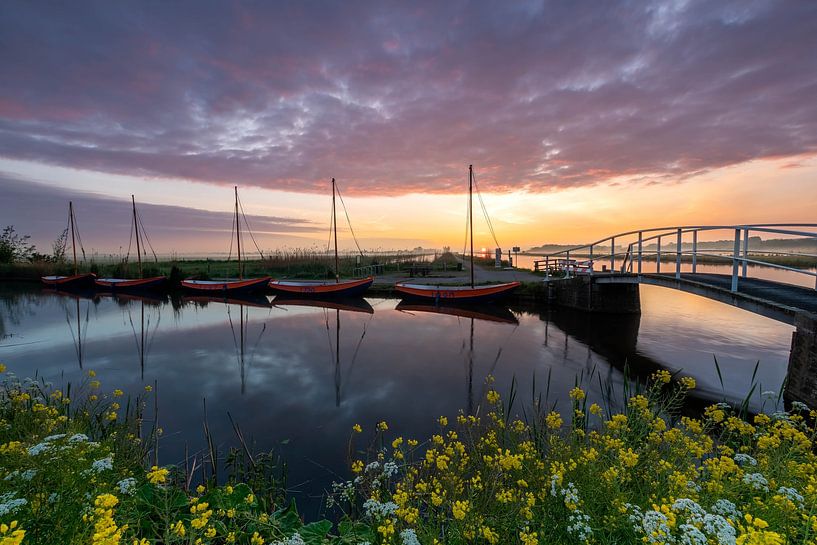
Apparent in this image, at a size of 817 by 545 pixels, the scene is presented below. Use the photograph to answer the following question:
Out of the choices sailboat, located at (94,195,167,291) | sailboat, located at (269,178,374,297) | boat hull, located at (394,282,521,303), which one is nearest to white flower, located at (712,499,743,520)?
boat hull, located at (394,282,521,303)

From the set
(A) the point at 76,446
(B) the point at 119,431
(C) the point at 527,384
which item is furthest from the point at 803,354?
(B) the point at 119,431

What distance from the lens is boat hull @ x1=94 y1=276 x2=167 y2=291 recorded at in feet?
108

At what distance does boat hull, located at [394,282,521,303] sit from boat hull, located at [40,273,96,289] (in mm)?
34526

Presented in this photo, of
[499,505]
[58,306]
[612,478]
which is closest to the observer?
[612,478]

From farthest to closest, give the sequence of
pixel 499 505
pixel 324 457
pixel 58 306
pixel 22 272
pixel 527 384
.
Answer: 1. pixel 22 272
2. pixel 58 306
3. pixel 527 384
4. pixel 324 457
5. pixel 499 505

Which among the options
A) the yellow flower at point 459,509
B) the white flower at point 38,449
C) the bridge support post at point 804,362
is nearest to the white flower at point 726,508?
the yellow flower at point 459,509

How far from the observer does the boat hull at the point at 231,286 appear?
29.2m

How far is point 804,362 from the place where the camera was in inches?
311

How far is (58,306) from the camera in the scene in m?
25.7

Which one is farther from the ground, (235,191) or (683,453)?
(235,191)

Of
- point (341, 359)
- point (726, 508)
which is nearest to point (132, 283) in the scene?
point (341, 359)

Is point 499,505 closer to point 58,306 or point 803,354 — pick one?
point 803,354

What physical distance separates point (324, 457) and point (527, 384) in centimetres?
627

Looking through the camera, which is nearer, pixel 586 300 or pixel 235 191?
pixel 586 300
